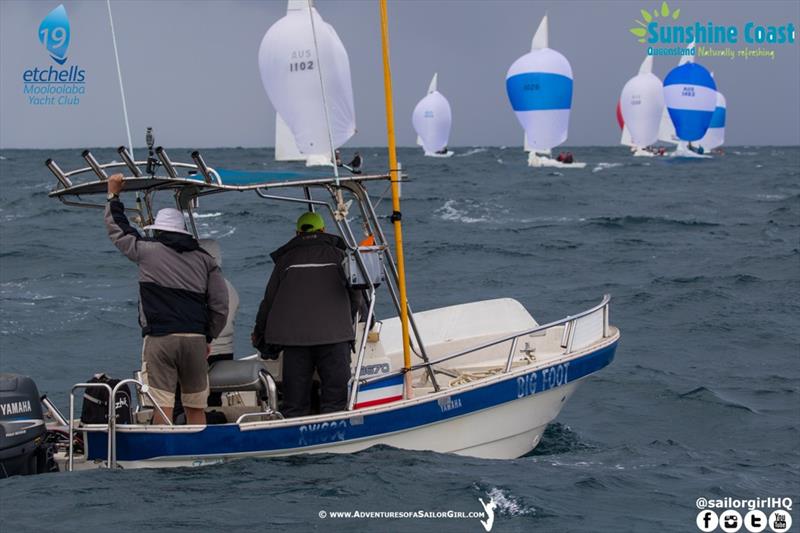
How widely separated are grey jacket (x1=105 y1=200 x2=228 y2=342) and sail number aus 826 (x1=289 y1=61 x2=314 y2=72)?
498 inches

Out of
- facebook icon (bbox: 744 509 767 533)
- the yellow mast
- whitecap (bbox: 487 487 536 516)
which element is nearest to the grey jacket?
the yellow mast

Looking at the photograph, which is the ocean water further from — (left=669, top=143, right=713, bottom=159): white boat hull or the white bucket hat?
(left=669, top=143, right=713, bottom=159): white boat hull

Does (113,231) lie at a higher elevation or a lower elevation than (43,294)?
higher

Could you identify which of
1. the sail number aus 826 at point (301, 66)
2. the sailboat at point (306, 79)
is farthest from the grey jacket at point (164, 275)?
the sail number aus 826 at point (301, 66)

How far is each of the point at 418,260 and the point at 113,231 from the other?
14.9 meters

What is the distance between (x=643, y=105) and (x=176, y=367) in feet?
225

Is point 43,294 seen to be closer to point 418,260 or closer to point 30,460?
point 418,260

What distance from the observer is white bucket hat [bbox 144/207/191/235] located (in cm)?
721

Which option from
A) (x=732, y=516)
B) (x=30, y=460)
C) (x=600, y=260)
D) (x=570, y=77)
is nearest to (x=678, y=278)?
(x=600, y=260)

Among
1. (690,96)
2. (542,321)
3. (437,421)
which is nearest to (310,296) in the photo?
(437,421)

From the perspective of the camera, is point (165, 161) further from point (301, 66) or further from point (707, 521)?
point (301, 66)

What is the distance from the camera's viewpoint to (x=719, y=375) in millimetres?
12055

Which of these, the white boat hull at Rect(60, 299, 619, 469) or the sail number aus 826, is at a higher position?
the sail number aus 826

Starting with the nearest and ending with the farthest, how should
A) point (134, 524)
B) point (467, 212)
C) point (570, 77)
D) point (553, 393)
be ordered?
point (134, 524) → point (553, 393) → point (467, 212) → point (570, 77)
